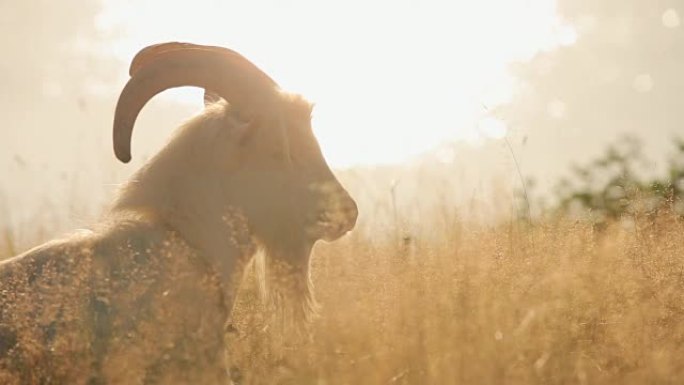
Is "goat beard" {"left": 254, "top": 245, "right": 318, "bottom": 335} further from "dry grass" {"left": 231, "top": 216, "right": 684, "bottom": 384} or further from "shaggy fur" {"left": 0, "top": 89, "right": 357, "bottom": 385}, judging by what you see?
"dry grass" {"left": 231, "top": 216, "right": 684, "bottom": 384}

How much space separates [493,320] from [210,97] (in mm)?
1801

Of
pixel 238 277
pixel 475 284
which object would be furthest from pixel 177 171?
pixel 475 284

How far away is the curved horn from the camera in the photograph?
14.4 ft

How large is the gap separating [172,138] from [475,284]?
175 cm

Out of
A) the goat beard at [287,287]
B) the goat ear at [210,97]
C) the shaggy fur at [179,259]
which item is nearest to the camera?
the shaggy fur at [179,259]

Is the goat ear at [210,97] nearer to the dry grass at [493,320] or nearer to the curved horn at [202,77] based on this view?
the curved horn at [202,77]

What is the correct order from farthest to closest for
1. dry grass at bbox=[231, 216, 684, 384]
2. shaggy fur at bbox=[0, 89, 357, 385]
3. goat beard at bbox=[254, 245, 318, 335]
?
1. goat beard at bbox=[254, 245, 318, 335]
2. dry grass at bbox=[231, 216, 684, 384]
3. shaggy fur at bbox=[0, 89, 357, 385]

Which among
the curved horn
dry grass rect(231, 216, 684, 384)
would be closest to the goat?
the curved horn

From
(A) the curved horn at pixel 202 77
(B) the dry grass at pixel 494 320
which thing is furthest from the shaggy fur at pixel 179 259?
(B) the dry grass at pixel 494 320

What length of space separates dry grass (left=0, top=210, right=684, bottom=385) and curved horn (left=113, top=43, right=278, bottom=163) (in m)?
1.18

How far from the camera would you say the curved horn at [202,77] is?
14.4 feet

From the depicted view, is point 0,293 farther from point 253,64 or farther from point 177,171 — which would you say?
point 253,64

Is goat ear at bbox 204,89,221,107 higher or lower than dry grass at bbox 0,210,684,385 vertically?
higher

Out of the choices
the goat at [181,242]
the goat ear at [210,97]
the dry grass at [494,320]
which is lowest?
the dry grass at [494,320]
